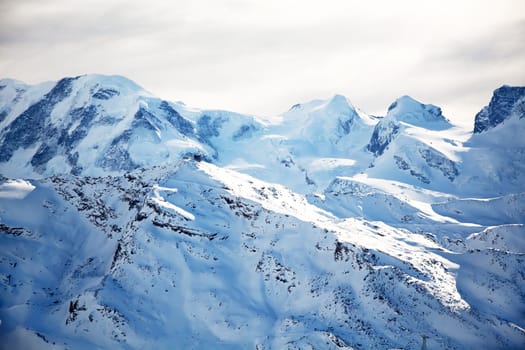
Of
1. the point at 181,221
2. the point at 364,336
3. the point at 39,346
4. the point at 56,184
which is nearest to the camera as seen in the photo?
the point at 39,346

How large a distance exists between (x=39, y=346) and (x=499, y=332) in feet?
298

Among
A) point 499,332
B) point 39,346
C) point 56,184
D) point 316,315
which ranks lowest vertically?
point 499,332

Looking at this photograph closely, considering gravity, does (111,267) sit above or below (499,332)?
above

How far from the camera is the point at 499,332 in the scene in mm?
134125

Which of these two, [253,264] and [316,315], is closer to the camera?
[316,315]

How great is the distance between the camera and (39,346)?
114m

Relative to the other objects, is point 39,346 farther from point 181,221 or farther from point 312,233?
point 312,233

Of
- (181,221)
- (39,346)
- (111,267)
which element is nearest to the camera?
(39,346)

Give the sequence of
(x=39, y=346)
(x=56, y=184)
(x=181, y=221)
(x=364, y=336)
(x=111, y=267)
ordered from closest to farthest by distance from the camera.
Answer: (x=39, y=346) → (x=364, y=336) → (x=111, y=267) → (x=181, y=221) → (x=56, y=184)

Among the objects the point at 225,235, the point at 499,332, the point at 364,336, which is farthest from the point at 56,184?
the point at 499,332

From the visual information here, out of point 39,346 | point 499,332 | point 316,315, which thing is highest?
point 39,346

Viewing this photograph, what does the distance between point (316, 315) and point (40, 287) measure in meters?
57.1

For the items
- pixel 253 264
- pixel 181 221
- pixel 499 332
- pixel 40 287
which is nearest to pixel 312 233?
pixel 253 264

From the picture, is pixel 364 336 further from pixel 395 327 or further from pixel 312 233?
pixel 312 233
